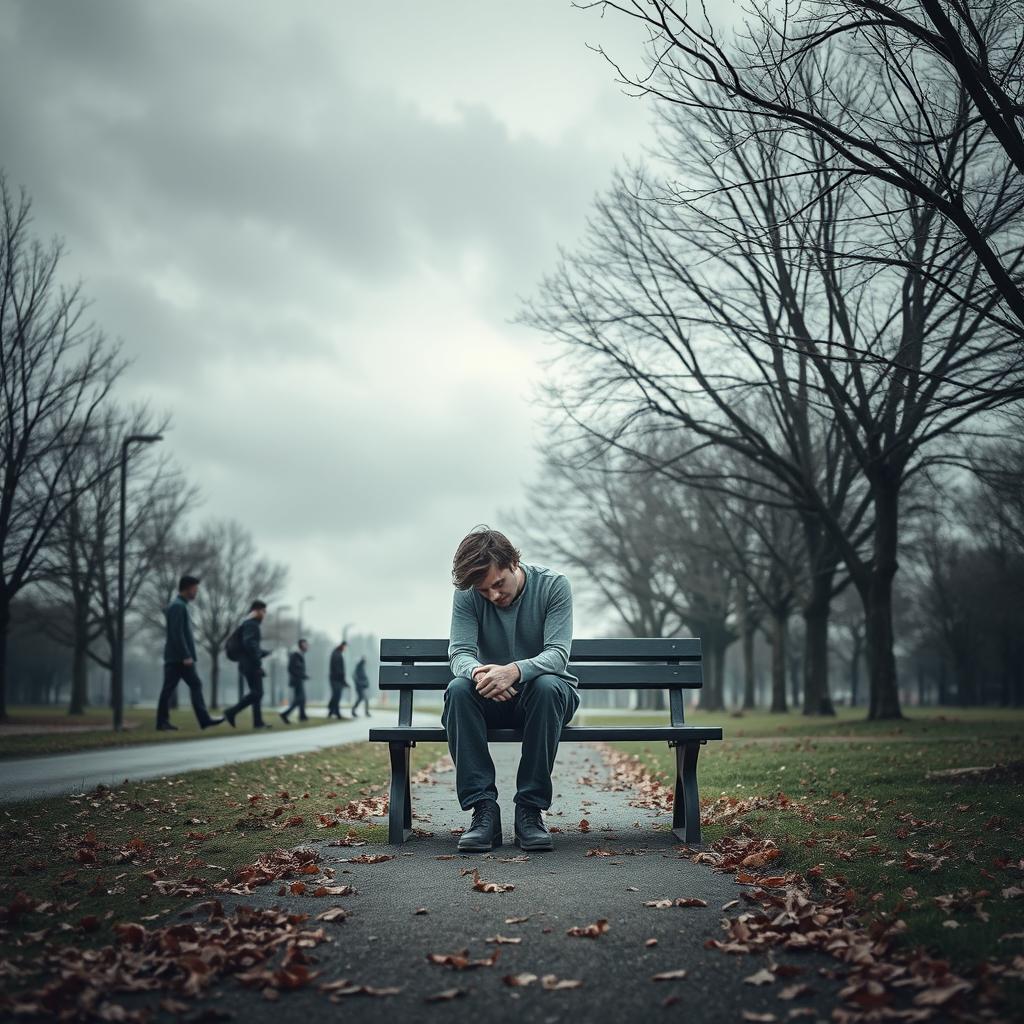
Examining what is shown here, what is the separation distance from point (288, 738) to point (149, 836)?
11.4 m

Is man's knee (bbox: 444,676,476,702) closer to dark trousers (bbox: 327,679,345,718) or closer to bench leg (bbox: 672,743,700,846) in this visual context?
bench leg (bbox: 672,743,700,846)

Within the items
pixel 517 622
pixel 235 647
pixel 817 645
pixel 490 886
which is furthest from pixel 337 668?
pixel 490 886

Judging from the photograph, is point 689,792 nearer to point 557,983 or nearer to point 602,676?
point 602,676

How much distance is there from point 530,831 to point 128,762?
22.6 feet

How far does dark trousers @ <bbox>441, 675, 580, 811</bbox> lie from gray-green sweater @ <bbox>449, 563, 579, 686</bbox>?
0.29m

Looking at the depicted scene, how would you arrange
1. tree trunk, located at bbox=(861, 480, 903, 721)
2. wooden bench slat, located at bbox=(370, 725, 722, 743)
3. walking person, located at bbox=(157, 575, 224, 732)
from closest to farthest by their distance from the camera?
1. wooden bench slat, located at bbox=(370, 725, 722, 743)
2. walking person, located at bbox=(157, 575, 224, 732)
3. tree trunk, located at bbox=(861, 480, 903, 721)

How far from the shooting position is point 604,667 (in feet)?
18.6

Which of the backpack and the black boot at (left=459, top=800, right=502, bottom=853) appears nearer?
the black boot at (left=459, top=800, right=502, bottom=853)

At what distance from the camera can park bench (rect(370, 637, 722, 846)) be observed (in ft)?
17.1

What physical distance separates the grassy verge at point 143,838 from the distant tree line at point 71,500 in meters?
11.9

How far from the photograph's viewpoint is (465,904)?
151 inches

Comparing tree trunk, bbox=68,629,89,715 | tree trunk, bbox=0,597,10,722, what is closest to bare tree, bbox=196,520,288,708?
tree trunk, bbox=68,629,89,715

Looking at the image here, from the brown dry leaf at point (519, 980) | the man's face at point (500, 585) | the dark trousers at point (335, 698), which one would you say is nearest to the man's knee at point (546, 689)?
the man's face at point (500, 585)

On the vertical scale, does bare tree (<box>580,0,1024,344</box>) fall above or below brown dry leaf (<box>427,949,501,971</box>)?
above
